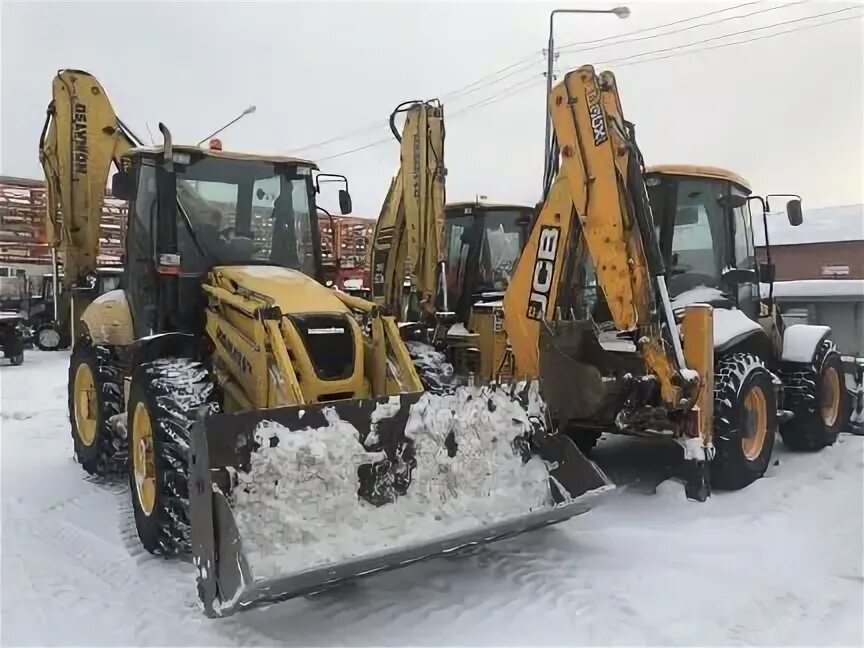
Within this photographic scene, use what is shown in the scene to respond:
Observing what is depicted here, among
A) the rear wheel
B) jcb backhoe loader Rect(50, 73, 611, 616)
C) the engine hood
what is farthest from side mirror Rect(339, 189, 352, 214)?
the rear wheel

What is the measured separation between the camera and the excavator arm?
735cm

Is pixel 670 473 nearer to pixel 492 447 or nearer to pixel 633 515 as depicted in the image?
pixel 633 515

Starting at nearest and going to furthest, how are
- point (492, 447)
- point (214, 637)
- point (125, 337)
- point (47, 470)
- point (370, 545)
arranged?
1. point (214, 637)
2. point (370, 545)
3. point (492, 447)
4. point (125, 337)
5. point (47, 470)

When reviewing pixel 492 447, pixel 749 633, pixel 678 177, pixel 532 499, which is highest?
pixel 678 177

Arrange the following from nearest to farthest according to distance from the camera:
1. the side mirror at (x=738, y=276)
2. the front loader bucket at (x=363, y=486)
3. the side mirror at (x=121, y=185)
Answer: the front loader bucket at (x=363, y=486) < the side mirror at (x=121, y=185) < the side mirror at (x=738, y=276)

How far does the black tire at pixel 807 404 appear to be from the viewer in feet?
23.7

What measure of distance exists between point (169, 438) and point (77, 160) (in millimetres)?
4187

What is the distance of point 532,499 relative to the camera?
4.63 meters

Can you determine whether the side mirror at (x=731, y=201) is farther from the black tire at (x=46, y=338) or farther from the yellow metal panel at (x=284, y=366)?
the black tire at (x=46, y=338)

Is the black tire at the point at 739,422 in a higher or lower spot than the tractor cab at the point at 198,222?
lower

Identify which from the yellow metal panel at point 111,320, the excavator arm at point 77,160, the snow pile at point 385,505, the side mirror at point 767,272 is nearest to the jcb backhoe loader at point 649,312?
the side mirror at point 767,272

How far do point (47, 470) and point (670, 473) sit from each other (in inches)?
218

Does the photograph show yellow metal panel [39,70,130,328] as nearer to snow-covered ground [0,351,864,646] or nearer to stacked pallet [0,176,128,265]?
snow-covered ground [0,351,864,646]

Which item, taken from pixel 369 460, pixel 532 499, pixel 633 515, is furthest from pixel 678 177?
pixel 369 460
